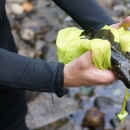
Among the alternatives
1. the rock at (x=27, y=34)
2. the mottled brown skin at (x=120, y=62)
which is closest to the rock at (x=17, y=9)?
the rock at (x=27, y=34)

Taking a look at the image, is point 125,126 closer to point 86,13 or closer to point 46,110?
point 46,110

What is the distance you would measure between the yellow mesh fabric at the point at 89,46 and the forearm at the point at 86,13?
0.08 metres

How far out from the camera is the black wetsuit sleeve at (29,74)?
1252 millimetres

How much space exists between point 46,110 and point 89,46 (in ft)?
6.54

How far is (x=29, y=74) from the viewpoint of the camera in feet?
4.17

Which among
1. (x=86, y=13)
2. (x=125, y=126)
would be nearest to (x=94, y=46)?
(x=86, y=13)

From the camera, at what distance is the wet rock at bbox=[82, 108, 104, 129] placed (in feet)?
10.0

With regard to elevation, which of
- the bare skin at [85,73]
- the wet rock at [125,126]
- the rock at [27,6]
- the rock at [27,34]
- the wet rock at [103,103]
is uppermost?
the bare skin at [85,73]

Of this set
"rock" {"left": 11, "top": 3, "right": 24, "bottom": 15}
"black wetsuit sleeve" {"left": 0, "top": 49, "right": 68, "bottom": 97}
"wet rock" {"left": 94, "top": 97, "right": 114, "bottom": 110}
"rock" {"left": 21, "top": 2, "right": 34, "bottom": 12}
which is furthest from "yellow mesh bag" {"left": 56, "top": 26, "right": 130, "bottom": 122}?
"rock" {"left": 21, "top": 2, "right": 34, "bottom": 12}

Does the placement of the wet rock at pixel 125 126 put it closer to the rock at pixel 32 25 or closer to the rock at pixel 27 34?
the rock at pixel 27 34

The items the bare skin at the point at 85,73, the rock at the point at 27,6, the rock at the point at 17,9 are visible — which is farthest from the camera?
the rock at the point at 27,6

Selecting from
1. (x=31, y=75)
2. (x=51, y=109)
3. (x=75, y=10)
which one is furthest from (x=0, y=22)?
(x=51, y=109)

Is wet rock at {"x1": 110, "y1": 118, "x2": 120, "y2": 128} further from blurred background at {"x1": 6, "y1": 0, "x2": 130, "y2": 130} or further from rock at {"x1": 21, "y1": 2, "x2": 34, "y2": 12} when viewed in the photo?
rock at {"x1": 21, "y1": 2, "x2": 34, "y2": 12}

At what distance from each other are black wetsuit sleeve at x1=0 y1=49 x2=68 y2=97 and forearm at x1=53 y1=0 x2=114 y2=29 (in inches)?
20.1
